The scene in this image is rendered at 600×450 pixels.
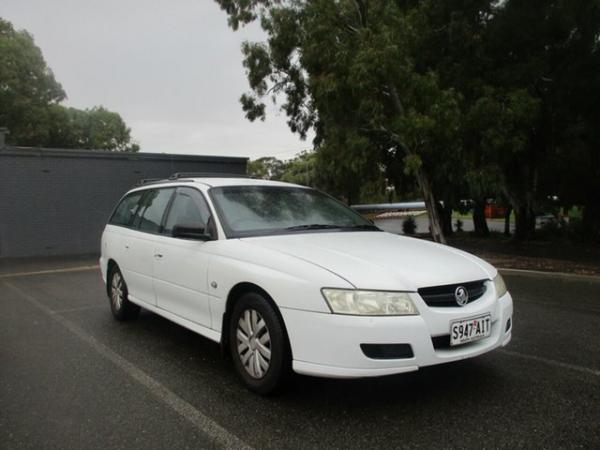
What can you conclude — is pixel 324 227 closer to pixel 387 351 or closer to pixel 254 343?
pixel 254 343

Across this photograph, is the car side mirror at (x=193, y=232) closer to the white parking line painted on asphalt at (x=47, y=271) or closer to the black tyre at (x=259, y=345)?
the black tyre at (x=259, y=345)

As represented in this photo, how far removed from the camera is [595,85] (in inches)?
425

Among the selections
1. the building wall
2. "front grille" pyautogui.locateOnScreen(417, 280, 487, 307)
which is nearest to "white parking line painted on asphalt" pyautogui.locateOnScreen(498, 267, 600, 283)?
"front grille" pyautogui.locateOnScreen(417, 280, 487, 307)

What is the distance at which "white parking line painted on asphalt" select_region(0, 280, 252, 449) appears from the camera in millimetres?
2861

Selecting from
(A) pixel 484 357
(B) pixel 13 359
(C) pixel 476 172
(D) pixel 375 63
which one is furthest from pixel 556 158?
(B) pixel 13 359

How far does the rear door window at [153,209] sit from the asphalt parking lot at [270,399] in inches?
44.2

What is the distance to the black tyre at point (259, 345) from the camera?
3.24 m

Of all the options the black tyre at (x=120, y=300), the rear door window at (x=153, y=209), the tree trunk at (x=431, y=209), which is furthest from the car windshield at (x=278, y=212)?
the tree trunk at (x=431, y=209)

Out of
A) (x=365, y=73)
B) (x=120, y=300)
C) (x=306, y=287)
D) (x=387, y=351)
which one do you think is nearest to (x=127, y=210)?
(x=120, y=300)

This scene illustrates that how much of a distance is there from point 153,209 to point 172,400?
232 cm

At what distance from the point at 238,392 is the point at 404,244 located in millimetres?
1701

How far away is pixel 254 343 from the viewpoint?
346cm

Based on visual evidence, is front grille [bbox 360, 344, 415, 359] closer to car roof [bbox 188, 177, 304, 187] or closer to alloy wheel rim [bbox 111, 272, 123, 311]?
car roof [bbox 188, 177, 304, 187]

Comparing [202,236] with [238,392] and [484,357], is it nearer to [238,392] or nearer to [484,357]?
[238,392]
